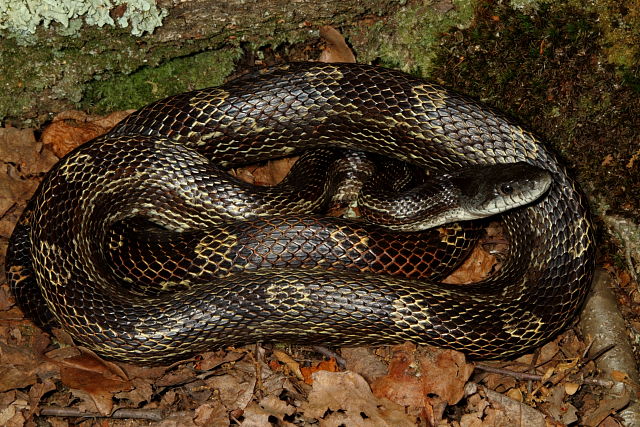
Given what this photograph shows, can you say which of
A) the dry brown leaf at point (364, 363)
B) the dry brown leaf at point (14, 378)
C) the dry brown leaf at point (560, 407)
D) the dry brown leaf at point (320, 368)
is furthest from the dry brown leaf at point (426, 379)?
the dry brown leaf at point (14, 378)

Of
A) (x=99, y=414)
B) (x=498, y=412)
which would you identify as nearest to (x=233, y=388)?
(x=99, y=414)

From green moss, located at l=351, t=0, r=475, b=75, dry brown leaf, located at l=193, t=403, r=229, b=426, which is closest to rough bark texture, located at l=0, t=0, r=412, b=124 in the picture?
green moss, located at l=351, t=0, r=475, b=75

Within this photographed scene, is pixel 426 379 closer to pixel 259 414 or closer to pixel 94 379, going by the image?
pixel 259 414

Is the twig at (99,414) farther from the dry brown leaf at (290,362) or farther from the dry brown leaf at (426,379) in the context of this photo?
the dry brown leaf at (426,379)

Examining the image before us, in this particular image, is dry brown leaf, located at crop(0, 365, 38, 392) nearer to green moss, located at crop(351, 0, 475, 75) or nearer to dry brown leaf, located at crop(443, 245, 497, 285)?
dry brown leaf, located at crop(443, 245, 497, 285)

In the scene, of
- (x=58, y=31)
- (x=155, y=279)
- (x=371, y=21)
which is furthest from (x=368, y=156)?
(x=58, y=31)
